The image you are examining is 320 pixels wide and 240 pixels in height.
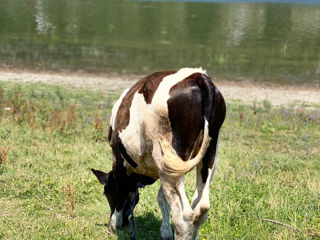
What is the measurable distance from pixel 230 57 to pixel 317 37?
50.8 ft

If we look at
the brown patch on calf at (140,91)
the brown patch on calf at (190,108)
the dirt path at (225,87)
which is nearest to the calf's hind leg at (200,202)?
the brown patch on calf at (190,108)

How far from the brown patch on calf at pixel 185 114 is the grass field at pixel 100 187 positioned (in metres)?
1.66

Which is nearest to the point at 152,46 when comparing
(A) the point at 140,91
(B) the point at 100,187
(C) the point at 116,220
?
(B) the point at 100,187

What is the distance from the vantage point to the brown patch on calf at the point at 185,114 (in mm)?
4402

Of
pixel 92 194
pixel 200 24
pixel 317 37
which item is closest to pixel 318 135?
pixel 92 194

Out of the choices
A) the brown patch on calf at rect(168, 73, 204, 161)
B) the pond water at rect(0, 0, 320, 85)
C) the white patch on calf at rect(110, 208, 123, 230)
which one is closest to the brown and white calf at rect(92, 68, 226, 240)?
the brown patch on calf at rect(168, 73, 204, 161)

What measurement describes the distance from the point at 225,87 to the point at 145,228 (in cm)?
1374

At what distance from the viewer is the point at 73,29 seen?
36375mm

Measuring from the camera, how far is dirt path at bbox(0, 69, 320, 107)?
16.9 meters

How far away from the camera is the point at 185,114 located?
4410 millimetres

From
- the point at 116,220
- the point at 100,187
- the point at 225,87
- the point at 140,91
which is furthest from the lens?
the point at 225,87

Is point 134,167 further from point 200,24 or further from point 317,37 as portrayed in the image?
point 200,24

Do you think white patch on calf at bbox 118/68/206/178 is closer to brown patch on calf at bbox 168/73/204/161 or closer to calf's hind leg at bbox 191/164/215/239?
brown patch on calf at bbox 168/73/204/161

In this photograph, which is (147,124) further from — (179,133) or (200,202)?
(200,202)
